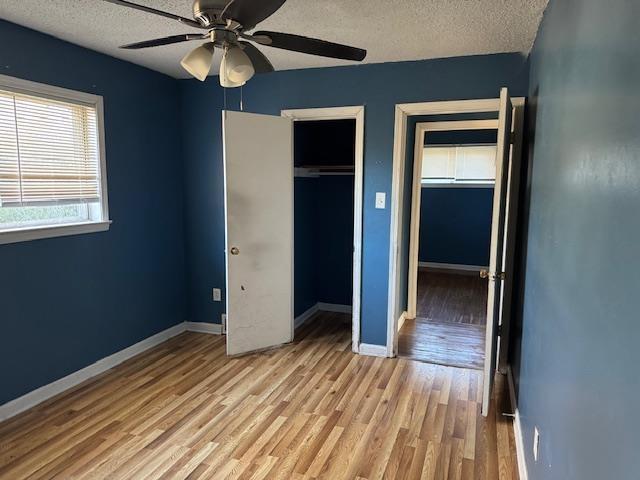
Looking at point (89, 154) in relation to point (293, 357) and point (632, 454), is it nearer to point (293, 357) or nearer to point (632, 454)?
point (293, 357)

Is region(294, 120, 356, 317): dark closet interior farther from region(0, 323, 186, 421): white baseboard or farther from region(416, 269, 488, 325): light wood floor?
region(0, 323, 186, 421): white baseboard

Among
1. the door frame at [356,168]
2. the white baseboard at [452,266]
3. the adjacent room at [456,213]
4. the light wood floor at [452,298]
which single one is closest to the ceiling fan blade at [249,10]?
the door frame at [356,168]

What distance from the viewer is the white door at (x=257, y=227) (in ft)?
11.3

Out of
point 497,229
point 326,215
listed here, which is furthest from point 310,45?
point 326,215

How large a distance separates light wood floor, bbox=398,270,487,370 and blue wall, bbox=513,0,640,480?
1.63m

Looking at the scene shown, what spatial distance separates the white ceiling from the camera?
90.0 inches

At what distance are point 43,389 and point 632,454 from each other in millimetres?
3210

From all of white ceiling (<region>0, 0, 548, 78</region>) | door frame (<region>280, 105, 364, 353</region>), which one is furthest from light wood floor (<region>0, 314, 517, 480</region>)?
white ceiling (<region>0, 0, 548, 78</region>)

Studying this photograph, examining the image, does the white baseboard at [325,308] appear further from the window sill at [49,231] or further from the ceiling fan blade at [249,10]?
the ceiling fan blade at [249,10]

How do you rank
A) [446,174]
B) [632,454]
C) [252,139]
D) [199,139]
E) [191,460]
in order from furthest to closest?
1. [446,174]
2. [199,139]
3. [252,139]
4. [191,460]
5. [632,454]

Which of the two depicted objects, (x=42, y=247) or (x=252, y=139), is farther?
(x=252, y=139)

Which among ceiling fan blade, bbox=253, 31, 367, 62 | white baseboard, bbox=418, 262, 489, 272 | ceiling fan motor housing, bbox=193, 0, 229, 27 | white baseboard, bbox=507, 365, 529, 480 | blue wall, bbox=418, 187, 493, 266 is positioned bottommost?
white baseboard, bbox=507, 365, 529, 480

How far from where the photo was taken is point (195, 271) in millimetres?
4188

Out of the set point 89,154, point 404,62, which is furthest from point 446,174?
point 89,154
